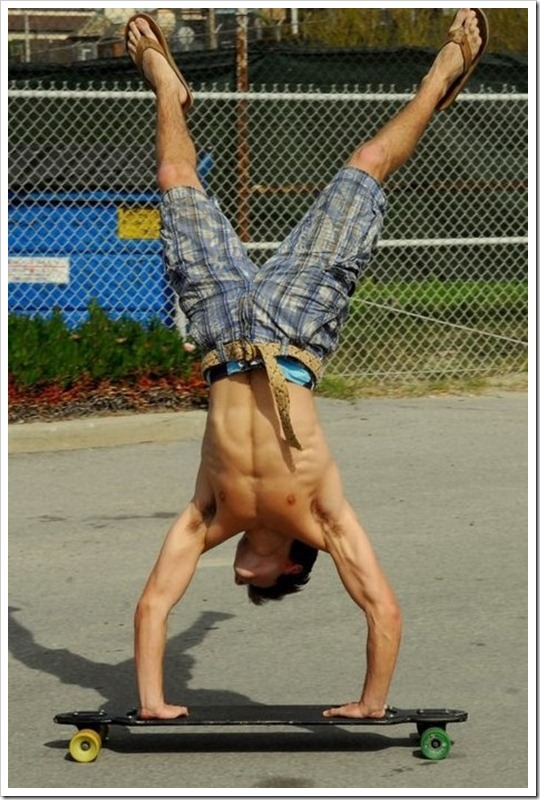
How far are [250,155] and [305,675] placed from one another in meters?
6.76

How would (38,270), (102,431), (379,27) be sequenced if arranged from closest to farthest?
1. (102,431)
2. (38,270)
3. (379,27)

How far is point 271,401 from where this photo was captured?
4.54 m

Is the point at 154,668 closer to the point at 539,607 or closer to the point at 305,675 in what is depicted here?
the point at 305,675

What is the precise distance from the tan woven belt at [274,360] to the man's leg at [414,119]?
25.3 inches

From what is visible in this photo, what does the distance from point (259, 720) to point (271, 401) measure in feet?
3.26

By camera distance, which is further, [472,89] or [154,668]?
[472,89]

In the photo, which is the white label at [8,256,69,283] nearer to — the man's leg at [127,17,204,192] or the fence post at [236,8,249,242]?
the fence post at [236,8,249,242]

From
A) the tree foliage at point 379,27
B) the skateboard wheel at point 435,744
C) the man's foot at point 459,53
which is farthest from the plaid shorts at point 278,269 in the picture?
the tree foliage at point 379,27

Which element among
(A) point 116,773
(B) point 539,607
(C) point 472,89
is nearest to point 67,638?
(A) point 116,773

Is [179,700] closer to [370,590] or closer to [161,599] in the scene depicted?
[161,599]

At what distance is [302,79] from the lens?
12.0 metres

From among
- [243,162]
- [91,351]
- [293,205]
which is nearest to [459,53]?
[91,351]

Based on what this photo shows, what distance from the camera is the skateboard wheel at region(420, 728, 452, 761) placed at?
4.87 metres

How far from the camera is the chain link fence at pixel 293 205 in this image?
11086 mm
